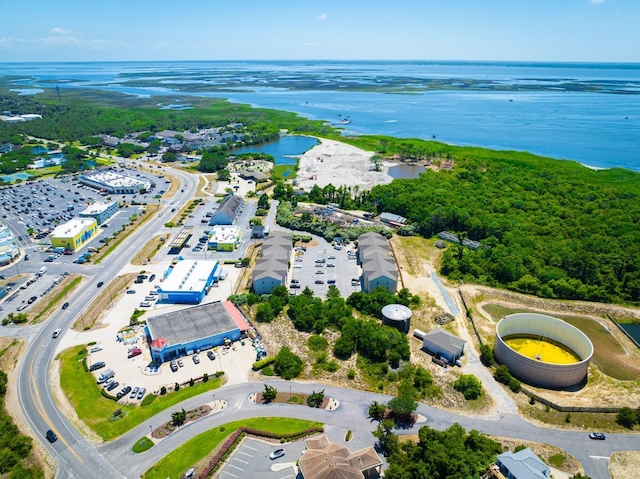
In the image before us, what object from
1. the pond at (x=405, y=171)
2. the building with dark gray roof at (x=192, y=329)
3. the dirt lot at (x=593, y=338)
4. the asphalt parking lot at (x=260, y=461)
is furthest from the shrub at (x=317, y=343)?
the pond at (x=405, y=171)

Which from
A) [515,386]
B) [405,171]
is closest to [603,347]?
[515,386]

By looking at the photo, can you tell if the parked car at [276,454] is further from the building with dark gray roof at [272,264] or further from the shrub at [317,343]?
the building with dark gray roof at [272,264]

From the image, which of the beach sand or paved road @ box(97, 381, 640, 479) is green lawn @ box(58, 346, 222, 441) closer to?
paved road @ box(97, 381, 640, 479)

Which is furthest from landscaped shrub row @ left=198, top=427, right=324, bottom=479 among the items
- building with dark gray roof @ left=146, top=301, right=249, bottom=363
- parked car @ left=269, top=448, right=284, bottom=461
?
building with dark gray roof @ left=146, top=301, right=249, bottom=363

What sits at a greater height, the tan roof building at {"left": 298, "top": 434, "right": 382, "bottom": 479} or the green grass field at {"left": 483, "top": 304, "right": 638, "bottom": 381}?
the tan roof building at {"left": 298, "top": 434, "right": 382, "bottom": 479}

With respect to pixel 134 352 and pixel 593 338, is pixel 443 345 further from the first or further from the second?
pixel 134 352

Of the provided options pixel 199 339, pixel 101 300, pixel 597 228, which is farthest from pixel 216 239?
pixel 597 228
